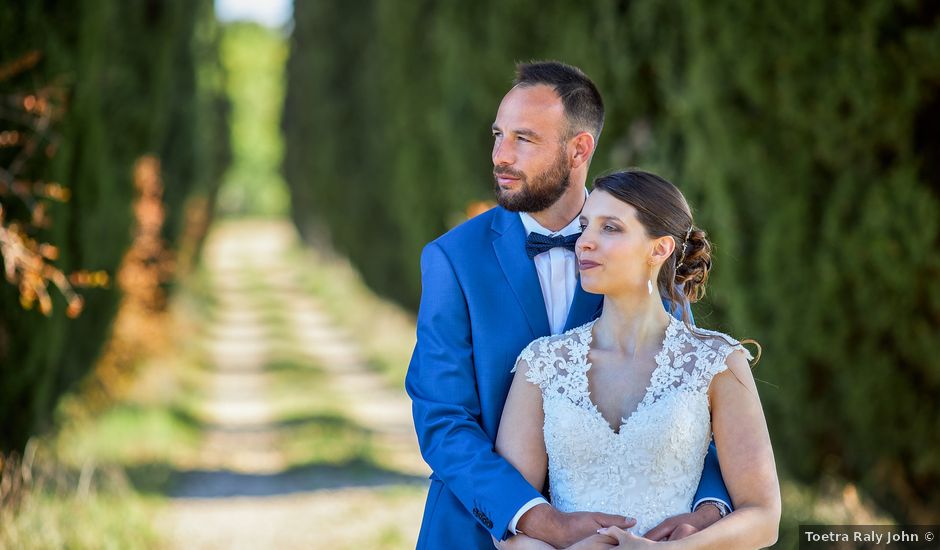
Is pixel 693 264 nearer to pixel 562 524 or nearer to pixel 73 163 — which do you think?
pixel 562 524

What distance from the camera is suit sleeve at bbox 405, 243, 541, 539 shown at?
8.95ft

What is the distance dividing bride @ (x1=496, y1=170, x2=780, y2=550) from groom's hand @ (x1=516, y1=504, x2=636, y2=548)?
0.09 feet

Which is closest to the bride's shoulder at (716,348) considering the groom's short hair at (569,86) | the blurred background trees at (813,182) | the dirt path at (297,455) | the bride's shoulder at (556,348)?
the bride's shoulder at (556,348)

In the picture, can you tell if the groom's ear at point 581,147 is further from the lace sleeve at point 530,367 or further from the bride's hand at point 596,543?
the bride's hand at point 596,543

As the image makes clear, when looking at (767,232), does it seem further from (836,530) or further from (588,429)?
(588,429)

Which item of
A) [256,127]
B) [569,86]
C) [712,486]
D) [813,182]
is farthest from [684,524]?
[256,127]

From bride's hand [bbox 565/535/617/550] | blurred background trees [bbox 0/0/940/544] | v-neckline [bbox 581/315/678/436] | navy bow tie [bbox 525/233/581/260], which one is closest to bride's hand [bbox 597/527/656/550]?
bride's hand [bbox 565/535/617/550]

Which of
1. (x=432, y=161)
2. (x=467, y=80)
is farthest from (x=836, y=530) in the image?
(x=432, y=161)

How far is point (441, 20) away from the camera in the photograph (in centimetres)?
1369

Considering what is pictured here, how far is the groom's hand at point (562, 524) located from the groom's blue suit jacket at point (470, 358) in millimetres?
58

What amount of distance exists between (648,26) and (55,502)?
482 cm

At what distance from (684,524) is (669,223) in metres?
0.68

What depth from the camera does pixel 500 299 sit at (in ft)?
9.77

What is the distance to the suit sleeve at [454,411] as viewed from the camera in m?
2.73
